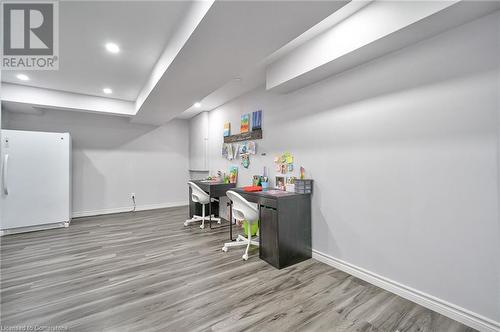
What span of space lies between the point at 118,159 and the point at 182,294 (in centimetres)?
466

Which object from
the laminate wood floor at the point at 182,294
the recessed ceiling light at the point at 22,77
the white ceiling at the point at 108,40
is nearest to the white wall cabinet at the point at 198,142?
the white ceiling at the point at 108,40

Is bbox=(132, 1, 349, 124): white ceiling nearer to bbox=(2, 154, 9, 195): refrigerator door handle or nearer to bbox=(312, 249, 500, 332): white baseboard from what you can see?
bbox=(312, 249, 500, 332): white baseboard

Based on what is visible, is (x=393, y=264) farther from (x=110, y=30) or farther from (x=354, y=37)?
(x=110, y=30)

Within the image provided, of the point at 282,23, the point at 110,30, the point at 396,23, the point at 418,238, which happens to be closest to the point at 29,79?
the point at 110,30

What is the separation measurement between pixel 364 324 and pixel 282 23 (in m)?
→ 2.46

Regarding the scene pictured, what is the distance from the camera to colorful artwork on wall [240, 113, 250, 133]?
4.00m

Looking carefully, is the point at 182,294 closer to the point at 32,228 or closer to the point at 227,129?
the point at 227,129

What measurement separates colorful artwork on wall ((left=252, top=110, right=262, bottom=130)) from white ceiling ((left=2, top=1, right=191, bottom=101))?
1.75 metres

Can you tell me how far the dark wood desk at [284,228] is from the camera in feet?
8.43

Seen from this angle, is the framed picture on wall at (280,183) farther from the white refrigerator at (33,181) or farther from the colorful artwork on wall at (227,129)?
the white refrigerator at (33,181)

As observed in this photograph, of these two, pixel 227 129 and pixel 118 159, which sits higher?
pixel 227 129

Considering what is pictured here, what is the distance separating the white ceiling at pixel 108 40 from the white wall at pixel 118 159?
1.32 m

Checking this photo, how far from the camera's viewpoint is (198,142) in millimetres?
5891

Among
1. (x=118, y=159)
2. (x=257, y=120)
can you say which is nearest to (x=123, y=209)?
(x=118, y=159)
